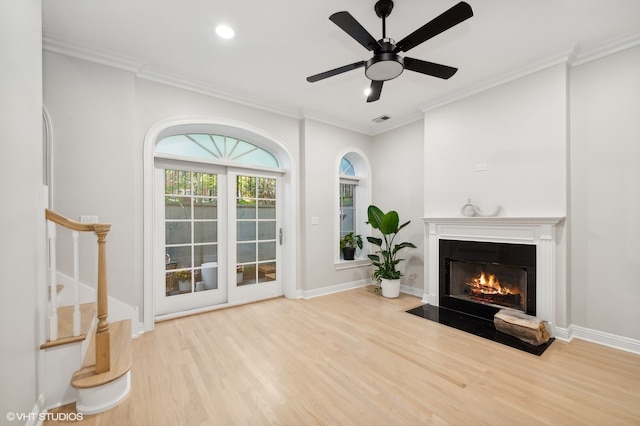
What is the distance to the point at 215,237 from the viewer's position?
3754mm

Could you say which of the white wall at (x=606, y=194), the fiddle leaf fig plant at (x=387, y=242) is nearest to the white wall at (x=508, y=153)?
the white wall at (x=606, y=194)

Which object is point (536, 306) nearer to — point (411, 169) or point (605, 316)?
point (605, 316)

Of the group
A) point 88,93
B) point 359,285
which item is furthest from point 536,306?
point 88,93

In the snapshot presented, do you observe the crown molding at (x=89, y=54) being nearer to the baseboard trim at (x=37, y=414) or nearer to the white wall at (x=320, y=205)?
the white wall at (x=320, y=205)

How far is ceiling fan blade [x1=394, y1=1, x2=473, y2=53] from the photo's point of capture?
168 cm

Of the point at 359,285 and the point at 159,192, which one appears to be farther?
the point at 359,285

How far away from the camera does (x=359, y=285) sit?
492cm

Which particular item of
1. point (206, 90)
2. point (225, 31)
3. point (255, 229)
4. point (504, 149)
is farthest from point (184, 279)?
point (504, 149)

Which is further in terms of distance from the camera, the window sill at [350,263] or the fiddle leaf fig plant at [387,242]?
the window sill at [350,263]

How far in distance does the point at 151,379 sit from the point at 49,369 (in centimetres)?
63

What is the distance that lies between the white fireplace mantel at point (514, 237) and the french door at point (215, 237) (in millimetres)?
2335

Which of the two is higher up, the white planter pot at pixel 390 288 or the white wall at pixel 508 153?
the white wall at pixel 508 153

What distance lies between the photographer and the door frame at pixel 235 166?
119 inches

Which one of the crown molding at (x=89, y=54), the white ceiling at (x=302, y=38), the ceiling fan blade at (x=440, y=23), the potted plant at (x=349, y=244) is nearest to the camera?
the ceiling fan blade at (x=440, y=23)
